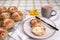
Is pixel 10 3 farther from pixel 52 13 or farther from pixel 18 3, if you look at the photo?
pixel 52 13

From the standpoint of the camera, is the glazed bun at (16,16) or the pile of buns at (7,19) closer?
the pile of buns at (7,19)

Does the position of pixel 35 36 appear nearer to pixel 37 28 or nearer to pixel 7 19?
pixel 37 28

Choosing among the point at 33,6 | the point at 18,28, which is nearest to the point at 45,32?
the point at 18,28

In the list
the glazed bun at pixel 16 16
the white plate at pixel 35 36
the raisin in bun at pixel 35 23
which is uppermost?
the glazed bun at pixel 16 16

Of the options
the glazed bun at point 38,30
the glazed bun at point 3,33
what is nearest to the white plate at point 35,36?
the glazed bun at point 38,30

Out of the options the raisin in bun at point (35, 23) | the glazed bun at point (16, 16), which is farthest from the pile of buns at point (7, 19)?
the raisin in bun at point (35, 23)

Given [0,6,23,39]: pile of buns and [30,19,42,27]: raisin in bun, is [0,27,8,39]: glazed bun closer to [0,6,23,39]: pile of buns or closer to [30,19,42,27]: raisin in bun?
[0,6,23,39]: pile of buns

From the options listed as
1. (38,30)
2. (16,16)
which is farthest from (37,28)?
(16,16)

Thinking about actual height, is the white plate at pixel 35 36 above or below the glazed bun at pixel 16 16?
below

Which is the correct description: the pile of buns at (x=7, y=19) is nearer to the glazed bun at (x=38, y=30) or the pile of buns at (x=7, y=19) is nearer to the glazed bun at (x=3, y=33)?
the glazed bun at (x=3, y=33)
